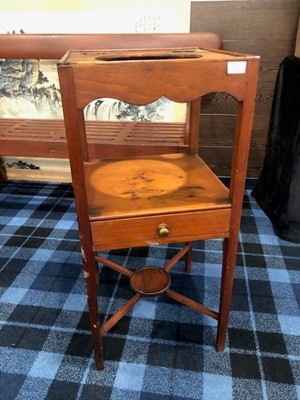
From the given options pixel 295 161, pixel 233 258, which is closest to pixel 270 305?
pixel 233 258

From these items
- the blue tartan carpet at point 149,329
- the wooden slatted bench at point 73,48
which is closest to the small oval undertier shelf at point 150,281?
the blue tartan carpet at point 149,329

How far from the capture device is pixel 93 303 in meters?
0.90

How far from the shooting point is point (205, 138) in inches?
77.0

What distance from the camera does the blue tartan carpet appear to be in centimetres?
97

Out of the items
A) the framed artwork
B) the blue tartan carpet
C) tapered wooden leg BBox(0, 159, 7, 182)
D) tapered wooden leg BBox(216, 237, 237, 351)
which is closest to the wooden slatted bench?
the framed artwork

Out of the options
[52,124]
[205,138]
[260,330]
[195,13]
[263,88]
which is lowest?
[260,330]

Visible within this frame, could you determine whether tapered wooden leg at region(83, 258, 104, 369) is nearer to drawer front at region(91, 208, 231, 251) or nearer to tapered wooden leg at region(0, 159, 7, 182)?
drawer front at region(91, 208, 231, 251)

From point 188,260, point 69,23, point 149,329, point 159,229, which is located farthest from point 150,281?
point 69,23

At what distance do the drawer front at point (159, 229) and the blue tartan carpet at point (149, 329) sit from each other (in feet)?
1.47

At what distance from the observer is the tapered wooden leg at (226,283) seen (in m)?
0.87

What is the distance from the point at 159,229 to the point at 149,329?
1.64ft

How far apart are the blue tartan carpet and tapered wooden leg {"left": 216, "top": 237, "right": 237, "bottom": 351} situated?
0.08 meters

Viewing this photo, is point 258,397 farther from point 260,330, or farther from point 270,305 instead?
point 270,305

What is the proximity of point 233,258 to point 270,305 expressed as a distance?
Result: 47 centimetres
